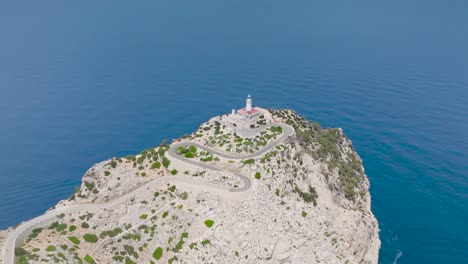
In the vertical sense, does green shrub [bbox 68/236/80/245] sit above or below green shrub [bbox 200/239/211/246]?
above

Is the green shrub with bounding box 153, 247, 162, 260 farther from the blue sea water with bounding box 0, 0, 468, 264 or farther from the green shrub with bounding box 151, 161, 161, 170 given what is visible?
the blue sea water with bounding box 0, 0, 468, 264

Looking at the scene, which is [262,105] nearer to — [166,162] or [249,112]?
[249,112]

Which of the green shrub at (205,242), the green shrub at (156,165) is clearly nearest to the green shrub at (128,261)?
the green shrub at (205,242)

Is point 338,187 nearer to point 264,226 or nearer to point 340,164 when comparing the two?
point 340,164

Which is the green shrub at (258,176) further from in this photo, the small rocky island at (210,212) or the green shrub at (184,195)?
the green shrub at (184,195)

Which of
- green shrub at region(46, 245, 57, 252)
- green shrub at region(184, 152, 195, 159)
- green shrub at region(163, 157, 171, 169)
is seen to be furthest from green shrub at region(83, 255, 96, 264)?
green shrub at region(184, 152, 195, 159)

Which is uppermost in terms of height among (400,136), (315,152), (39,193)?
(315,152)

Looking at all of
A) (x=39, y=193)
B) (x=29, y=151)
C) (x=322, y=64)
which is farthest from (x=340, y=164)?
(x=322, y=64)

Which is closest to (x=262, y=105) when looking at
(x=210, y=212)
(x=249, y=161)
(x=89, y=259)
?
(x=249, y=161)
